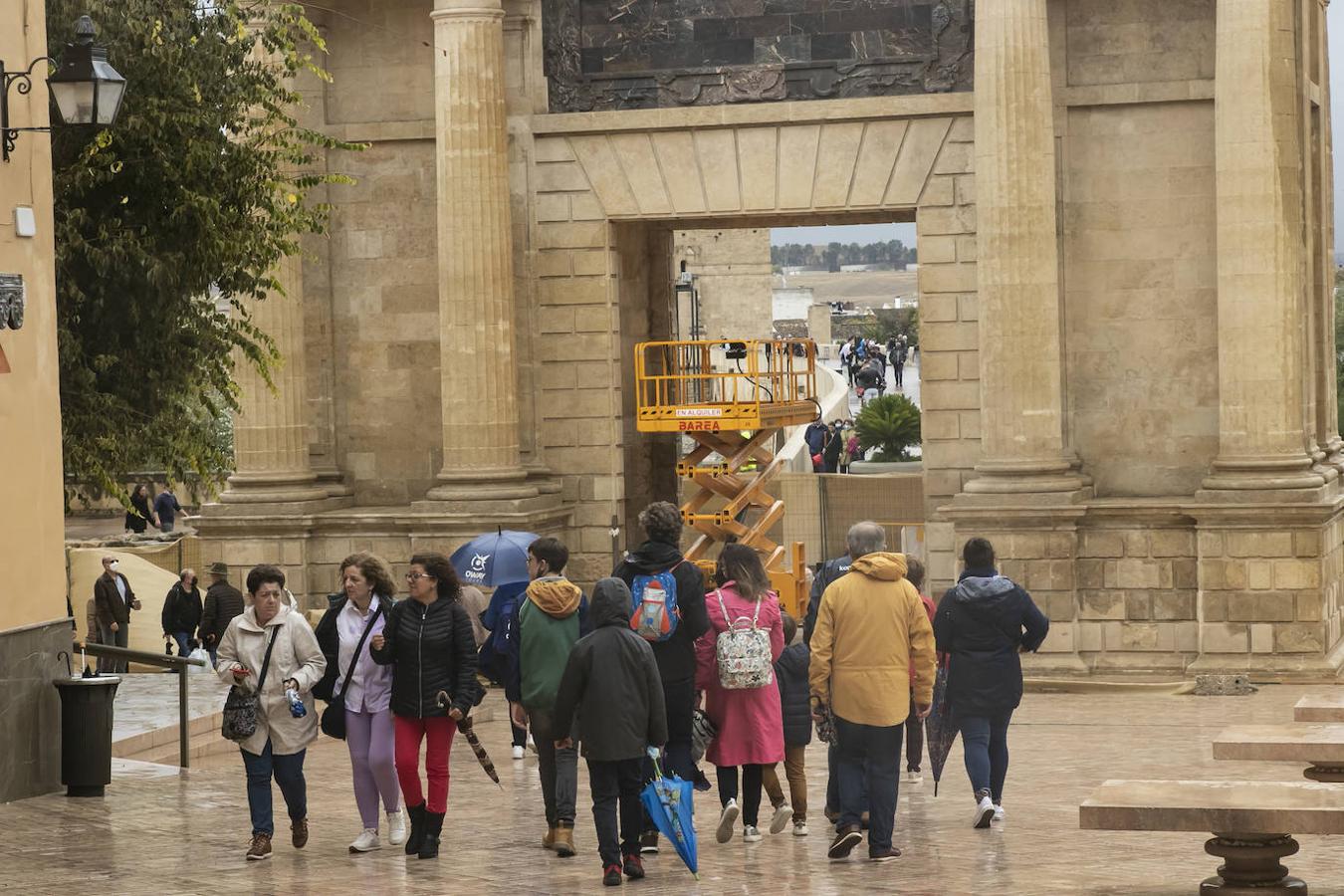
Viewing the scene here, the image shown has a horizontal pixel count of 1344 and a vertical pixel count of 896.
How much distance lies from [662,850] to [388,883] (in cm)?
168

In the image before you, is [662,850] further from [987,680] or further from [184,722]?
[184,722]

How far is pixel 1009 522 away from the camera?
24047 millimetres

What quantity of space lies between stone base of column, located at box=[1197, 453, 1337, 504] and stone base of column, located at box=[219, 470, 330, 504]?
1001 cm

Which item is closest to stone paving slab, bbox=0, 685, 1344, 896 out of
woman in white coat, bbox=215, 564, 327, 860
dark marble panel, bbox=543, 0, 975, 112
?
woman in white coat, bbox=215, 564, 327, 860

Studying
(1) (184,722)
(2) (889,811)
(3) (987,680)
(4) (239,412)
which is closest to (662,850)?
(2) (889,811)

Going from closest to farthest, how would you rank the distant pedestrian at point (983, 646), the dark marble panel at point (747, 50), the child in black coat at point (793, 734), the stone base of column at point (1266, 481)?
1. the child in black coat at point (793, 734)
2. the distant pedestrian at point (983, 646)
3. the stone base of column at point (1266, 481)
4. the dark marble panel at point (747, 50)

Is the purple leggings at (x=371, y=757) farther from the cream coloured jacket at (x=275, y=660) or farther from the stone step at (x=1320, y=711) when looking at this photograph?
the stone step at (x=1320, y=711)

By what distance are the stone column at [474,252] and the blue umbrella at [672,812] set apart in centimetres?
1375

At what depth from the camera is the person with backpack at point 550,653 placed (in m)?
12.3

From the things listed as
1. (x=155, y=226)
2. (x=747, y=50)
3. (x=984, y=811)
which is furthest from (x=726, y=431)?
(x=984, y=811)

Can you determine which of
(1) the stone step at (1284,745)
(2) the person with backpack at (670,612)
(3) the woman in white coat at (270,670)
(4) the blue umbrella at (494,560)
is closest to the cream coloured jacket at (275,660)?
(3) the woman in white coat at (270,670)

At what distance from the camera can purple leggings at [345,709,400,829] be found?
1245 cm

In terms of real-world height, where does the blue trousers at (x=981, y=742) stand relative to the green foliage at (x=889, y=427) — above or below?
below

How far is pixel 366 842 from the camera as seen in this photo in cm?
1276
